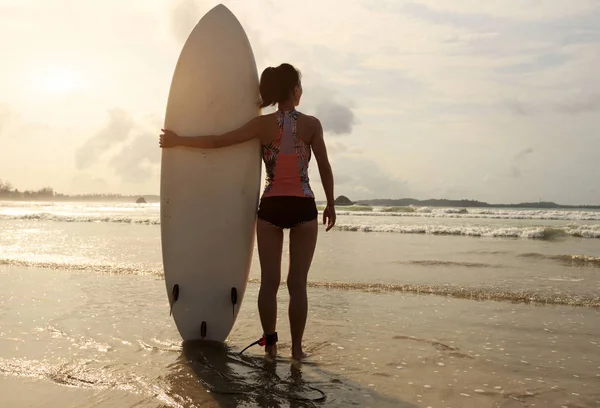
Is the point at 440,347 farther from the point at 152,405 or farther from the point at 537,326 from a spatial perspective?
the point at 152,405

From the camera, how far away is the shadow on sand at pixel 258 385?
2291 mm

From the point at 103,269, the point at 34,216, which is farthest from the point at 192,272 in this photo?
the point at 34,216

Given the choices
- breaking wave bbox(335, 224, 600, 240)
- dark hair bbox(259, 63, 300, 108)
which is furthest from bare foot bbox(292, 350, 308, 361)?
breaking wave bbox(335, 224, 600, 240)

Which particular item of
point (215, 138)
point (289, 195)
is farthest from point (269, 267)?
point (215, 138)

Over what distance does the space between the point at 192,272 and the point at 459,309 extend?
95.3 inches

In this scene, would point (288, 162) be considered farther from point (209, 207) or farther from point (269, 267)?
point (209, 207)

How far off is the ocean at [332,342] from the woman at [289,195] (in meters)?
0.35

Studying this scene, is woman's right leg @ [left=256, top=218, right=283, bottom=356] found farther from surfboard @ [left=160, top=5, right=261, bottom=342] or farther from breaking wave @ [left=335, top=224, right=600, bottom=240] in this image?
breaking wave @ [left=335, top=224, right=600, bottom=240]

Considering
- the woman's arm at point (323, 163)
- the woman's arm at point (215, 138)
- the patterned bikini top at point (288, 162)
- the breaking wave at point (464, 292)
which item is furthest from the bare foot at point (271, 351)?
the breaking wave at point (464, 292)

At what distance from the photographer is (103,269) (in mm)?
6305

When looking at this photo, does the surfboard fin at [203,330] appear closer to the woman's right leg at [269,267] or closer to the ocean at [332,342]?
the ocean at [332,342]

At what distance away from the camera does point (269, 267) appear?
300 centimetres

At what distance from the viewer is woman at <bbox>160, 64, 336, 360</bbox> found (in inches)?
115

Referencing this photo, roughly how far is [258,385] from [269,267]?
72cm
